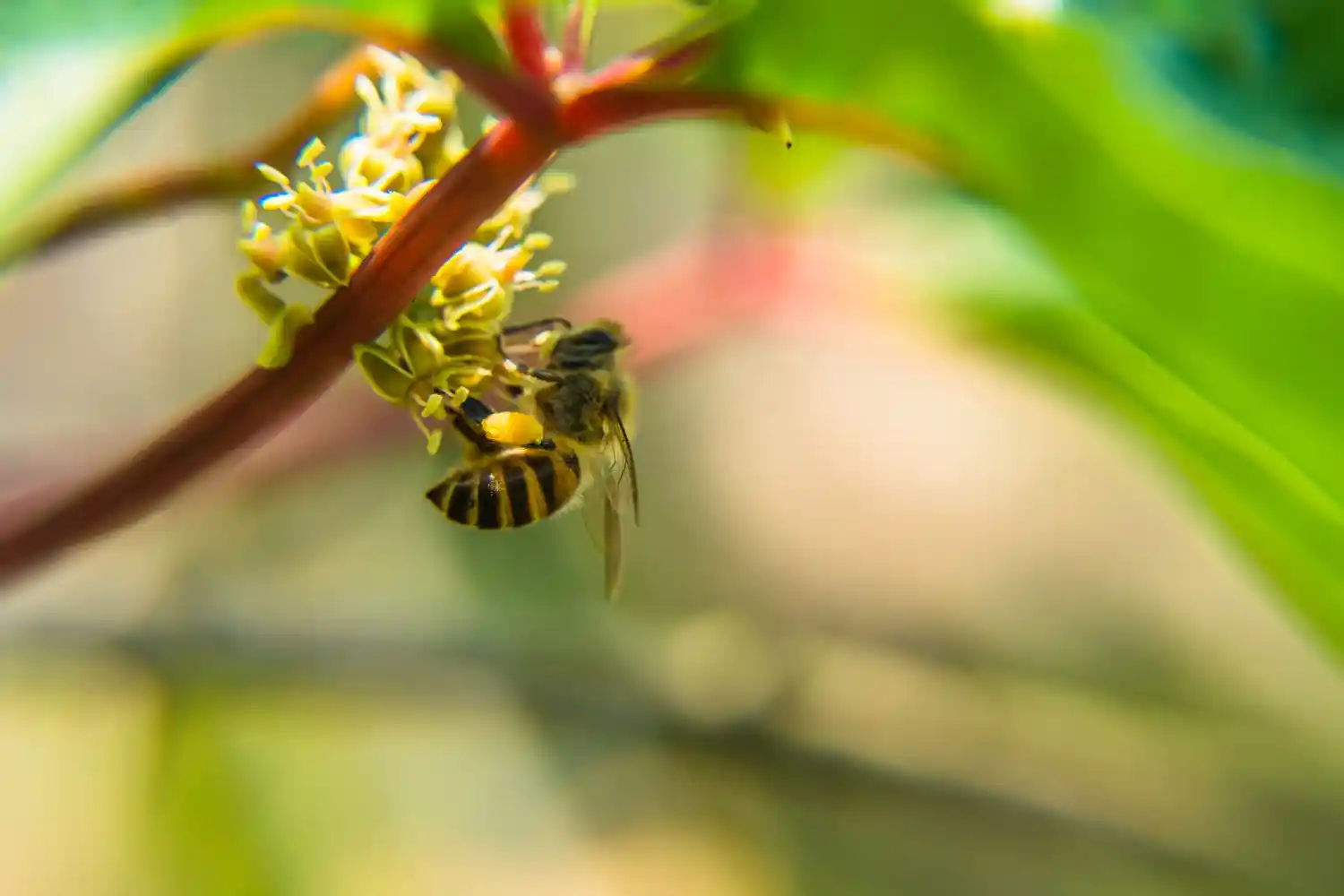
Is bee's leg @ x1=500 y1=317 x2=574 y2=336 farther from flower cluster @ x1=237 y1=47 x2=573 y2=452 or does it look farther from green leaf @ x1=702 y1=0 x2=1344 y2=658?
green leaf @ x1=702 y1=0 x2=1344 y2=658

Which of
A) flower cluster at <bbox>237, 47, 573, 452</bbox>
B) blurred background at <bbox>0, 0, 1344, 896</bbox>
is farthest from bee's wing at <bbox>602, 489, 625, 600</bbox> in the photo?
blurred background at <bbox>0, 0, 1344, 896</bbox>

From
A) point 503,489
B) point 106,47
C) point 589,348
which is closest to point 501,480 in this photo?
point 503,489

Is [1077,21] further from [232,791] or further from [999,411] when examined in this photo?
[999,411]

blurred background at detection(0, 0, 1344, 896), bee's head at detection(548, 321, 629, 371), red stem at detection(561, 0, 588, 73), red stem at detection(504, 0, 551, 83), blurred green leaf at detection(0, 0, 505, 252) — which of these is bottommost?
blurred background at detection(0, 0, 1344, 896)

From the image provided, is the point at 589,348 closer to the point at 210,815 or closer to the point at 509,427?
the point at 509,427

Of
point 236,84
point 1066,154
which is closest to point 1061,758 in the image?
point 1066,154

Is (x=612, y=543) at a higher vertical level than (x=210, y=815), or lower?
higher

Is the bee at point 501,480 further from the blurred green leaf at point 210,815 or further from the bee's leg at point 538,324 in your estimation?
the blurred green leaf at point 210,815
